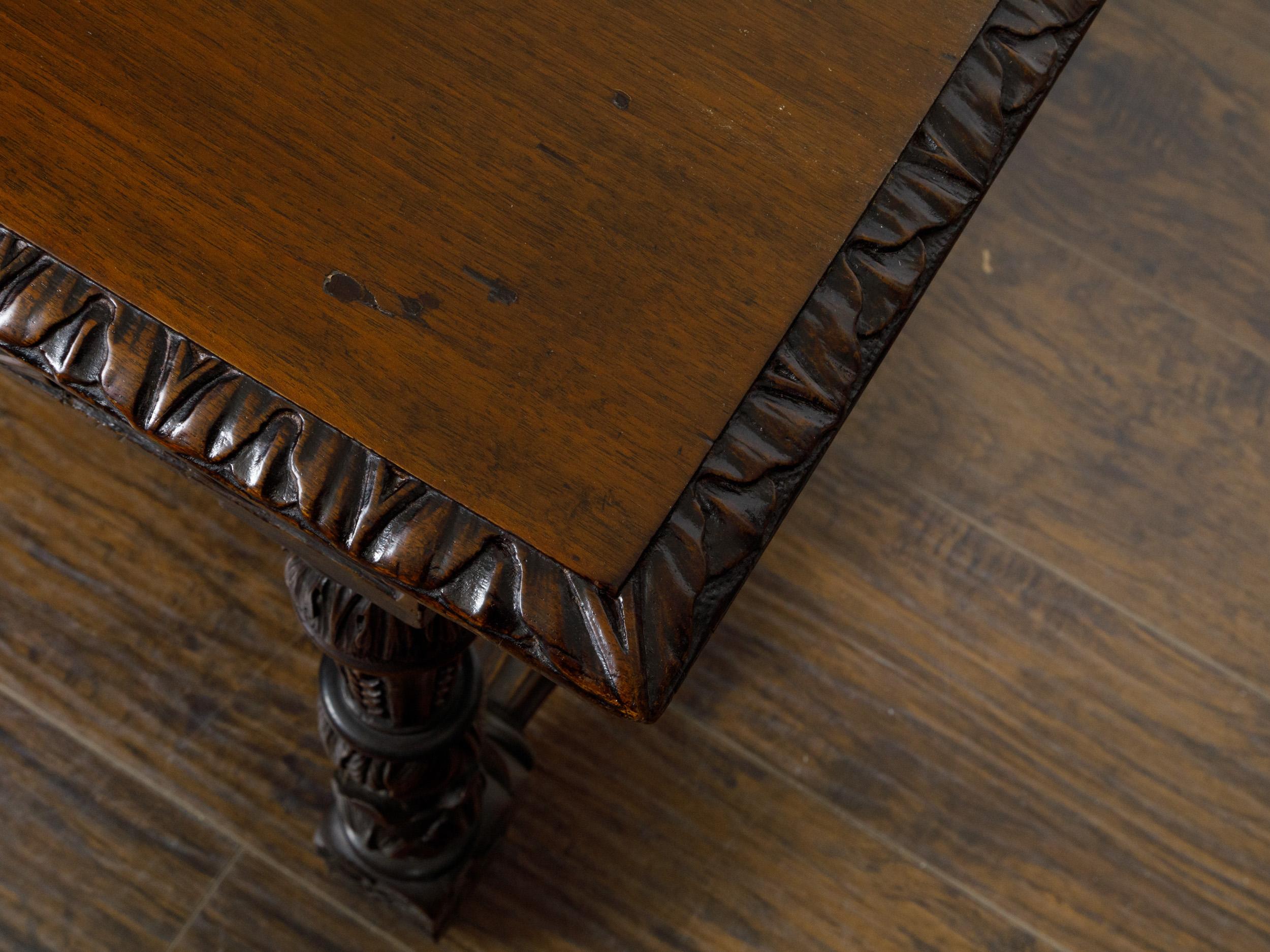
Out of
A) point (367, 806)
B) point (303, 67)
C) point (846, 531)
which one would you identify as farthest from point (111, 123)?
point (846, 531)

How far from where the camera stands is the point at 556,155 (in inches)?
19.2

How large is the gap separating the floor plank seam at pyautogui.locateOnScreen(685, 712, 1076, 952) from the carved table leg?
0.15 metres

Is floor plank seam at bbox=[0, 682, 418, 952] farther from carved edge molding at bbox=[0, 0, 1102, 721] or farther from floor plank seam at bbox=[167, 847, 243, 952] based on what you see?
carved edge molding at bbox=[0, 0, 1102, 721]

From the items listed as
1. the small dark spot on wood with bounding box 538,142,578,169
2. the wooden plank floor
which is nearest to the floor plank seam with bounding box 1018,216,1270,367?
the wooden plank floor

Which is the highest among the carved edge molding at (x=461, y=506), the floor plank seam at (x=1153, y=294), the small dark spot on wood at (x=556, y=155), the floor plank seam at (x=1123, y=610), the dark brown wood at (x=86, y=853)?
the floor plank seam at (x=1153, y=294)

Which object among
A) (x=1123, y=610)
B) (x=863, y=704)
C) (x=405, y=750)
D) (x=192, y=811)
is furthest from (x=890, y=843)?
(x=192, y=811)

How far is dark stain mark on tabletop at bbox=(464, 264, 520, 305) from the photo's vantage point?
0.46 m

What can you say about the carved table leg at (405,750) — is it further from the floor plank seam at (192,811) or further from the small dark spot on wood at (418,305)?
the small dark spot on wood at (418,305)

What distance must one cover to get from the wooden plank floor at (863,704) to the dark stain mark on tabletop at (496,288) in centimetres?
55

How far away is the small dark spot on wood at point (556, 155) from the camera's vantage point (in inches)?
19.2

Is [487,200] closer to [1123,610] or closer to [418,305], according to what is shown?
[418,305]

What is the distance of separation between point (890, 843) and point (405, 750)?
1.30ft

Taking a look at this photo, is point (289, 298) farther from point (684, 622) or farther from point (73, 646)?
point (73, 646)

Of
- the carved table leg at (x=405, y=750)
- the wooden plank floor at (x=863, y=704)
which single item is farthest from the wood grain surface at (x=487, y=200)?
the wooden plank floor at (x=863, y=704)
